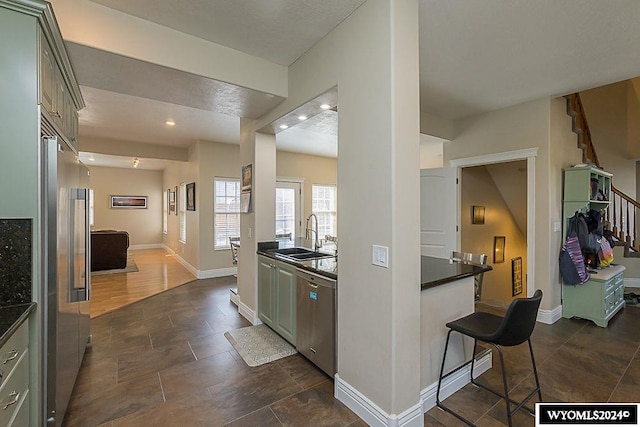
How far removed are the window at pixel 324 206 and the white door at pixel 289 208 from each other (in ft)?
1.57

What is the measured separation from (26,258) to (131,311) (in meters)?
3.01

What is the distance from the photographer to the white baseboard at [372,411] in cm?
179

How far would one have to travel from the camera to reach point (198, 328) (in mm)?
3480

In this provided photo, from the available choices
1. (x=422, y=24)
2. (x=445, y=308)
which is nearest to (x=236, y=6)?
(x=422, y=24)

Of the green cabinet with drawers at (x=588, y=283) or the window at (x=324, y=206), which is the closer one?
the green cabinet with drawers at (x=588, y=283)

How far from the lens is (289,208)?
283 inches

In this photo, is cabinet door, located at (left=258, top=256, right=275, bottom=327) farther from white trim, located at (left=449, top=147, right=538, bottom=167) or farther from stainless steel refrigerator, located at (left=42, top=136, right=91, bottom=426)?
white trim, located at (left=449, top=147, right=538, bottom=167)

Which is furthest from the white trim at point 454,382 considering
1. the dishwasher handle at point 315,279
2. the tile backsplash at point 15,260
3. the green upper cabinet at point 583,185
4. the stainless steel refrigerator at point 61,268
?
the green upper cabinet at point 583,185

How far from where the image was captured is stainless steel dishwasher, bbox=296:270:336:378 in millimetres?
2330

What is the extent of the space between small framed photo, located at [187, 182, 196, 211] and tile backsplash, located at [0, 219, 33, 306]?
518 centimetres

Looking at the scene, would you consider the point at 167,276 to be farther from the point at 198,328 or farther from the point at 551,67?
the point at 551,67

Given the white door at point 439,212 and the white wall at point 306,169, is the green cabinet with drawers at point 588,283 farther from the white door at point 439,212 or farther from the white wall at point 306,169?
the white wall at point 306,169

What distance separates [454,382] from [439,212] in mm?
2567

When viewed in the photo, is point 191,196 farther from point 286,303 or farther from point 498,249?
point 498,249
